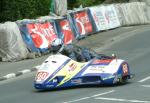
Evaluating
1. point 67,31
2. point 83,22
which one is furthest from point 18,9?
point 67,31

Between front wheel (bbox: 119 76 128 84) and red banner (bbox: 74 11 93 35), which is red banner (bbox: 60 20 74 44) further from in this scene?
front wheel (bbox: 119 76 128 84)

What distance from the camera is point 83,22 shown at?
30.9 meters

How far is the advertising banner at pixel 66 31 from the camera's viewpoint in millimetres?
27953

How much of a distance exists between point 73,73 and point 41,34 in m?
10.2

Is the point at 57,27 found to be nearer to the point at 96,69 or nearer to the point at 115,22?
the point at 115,22

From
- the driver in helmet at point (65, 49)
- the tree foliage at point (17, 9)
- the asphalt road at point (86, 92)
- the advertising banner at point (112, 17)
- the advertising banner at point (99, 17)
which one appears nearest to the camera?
the asphalt road at point (86, 92)

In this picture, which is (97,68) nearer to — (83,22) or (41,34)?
(41,34)

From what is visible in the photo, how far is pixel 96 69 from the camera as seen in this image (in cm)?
1608

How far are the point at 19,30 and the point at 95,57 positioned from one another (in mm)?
8850

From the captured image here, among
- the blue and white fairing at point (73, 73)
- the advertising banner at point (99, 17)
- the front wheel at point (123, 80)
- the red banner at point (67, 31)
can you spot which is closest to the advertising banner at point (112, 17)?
the advertising banner at point (99, 17)

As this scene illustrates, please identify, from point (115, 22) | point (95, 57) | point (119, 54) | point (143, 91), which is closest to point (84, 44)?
point (119, 54)

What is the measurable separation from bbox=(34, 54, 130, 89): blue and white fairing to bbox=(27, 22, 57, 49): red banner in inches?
366

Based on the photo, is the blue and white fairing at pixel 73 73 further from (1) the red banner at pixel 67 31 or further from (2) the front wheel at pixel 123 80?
(1) the red banner at pixel 67 31

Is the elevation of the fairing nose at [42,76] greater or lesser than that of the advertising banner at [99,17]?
lesser
